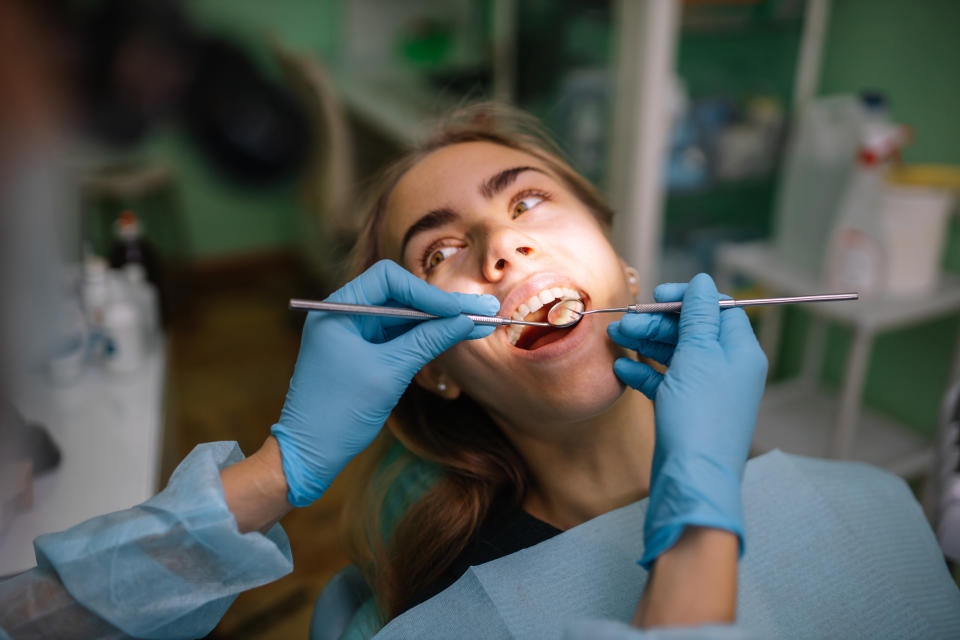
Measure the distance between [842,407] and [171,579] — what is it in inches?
64.6

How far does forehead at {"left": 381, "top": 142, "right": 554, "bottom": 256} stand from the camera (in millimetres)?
1060

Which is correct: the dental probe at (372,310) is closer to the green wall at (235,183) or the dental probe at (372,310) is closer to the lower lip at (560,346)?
the lower lip at (560,346)

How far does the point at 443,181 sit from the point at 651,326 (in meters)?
0.37

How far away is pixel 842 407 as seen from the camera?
187 cm

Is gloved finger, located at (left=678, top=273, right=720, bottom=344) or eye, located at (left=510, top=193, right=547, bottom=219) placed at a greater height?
eye, located at (left=510, top=193, right=547, bottom=219)

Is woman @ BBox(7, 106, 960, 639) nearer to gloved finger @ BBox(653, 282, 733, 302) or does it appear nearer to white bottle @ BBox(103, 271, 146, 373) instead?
gloved finger @ BBox(653, 282, 733, 302)

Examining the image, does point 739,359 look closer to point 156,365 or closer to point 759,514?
point 759,514

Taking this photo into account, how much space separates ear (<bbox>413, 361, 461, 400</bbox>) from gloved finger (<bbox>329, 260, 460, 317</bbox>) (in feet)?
0.61

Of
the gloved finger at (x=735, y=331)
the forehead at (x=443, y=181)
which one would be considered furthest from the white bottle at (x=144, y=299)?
the gloved finger at (x=735, y=331)

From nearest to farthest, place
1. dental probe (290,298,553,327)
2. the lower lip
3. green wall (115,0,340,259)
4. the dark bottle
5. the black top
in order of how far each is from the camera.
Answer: dental probe (290,298,553,327) → the lower lip → the black top → the dark bottle → green wall (115,0,340,259)

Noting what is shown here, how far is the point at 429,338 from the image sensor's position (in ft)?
2.95

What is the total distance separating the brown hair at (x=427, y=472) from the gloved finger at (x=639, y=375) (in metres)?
0.27

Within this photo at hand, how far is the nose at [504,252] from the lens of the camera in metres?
0.97

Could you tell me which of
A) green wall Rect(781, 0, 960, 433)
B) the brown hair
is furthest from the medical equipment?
green wall Rect(781, 0, 960, 433)
